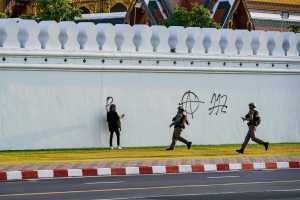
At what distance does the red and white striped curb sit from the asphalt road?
0.77m

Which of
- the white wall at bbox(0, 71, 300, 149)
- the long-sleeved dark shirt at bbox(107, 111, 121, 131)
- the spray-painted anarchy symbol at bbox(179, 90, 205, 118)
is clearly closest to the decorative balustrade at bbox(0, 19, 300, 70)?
the white wall at bbox(0, 71, 300, 149)

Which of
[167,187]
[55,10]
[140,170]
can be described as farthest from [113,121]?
[55,10]

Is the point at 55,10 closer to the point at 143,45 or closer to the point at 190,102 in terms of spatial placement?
the point at 190,102

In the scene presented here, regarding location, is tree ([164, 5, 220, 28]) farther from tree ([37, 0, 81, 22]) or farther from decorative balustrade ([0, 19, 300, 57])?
decorative balustrade ([0, 19, 300, 57])

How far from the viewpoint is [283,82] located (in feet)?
103

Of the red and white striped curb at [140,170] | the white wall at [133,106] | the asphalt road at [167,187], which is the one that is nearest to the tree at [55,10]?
the white wall at [133,106]

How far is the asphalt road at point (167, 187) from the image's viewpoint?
50.8ft

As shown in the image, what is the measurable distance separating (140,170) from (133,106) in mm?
7211

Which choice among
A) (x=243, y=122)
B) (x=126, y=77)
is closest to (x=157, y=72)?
(x=126, y=77)

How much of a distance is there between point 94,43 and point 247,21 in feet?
185

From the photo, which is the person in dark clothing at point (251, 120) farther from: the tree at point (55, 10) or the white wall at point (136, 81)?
the tree at point (55, 10)

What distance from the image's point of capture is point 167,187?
17328 mm

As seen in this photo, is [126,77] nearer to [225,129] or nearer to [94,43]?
[94,43]

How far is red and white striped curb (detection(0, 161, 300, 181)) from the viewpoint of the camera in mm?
20156
